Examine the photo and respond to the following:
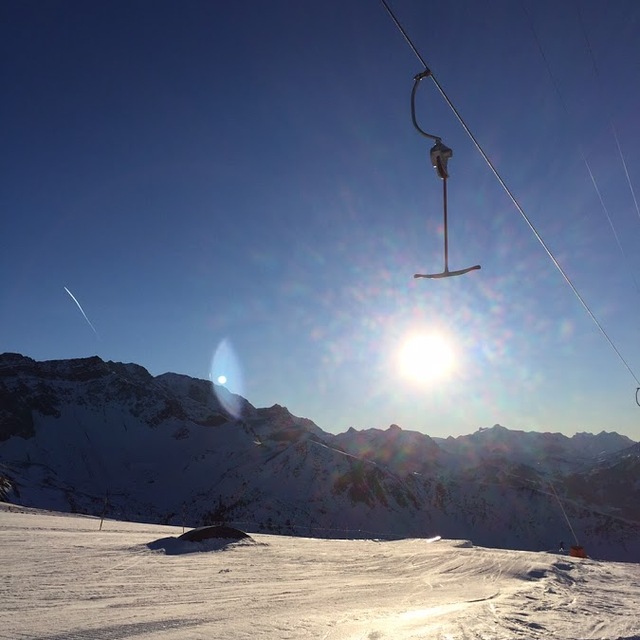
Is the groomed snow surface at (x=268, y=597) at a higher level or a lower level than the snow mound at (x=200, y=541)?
lower

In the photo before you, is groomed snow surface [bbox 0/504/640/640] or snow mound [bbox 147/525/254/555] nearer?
groomed snow surface [bbox 0/504/640/640]

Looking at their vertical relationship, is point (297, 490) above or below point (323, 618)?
above

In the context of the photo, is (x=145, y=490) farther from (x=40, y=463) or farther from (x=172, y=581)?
(x=172, y=581)

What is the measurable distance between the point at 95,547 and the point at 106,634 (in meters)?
9.81

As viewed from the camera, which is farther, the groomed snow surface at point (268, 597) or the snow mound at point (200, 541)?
the snow mound at point (200, 541)

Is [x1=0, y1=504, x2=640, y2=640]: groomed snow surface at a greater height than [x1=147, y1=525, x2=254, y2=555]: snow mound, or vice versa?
[x1=147, y1=525, x2=254, y2=555]: snow mound

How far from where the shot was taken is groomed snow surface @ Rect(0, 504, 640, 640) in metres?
6.44

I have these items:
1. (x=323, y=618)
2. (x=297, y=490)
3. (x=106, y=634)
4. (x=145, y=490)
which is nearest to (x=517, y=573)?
(x=323, y=618)

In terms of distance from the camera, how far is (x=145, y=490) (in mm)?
187875

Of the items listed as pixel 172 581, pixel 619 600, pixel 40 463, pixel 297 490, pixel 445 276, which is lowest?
pixel 619 600

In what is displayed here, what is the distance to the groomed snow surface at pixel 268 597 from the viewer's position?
644 cm

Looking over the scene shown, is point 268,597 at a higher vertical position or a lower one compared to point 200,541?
lower

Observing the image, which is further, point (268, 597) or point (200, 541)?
point (200, 541)

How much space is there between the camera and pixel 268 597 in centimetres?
894
